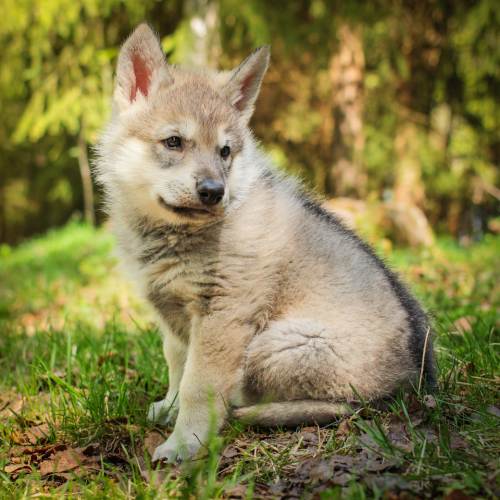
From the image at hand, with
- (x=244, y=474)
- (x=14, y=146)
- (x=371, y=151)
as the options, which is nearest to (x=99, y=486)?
(x=244, y=474)

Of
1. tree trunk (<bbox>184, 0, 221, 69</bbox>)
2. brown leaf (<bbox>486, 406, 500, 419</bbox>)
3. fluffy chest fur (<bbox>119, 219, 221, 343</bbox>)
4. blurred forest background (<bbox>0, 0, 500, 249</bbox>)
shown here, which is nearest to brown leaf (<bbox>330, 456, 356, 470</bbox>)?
brown leaf (<bbox>486, 406, 500, 419</bbox>)

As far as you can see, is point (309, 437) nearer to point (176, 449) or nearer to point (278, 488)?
point (278, 488)

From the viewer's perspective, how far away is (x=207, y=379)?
2256 mm

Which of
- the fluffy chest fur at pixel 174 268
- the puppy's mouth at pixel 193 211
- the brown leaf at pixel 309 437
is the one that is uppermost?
the puppy's mouth at pixel 193 211

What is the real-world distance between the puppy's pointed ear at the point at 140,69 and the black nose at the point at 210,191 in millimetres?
789

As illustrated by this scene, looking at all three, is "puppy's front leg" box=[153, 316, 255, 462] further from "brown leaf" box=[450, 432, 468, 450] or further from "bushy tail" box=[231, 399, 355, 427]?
"brown leaf" box=[450, 432, 468, 450]

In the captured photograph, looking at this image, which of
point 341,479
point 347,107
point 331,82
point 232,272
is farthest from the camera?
point 331,82

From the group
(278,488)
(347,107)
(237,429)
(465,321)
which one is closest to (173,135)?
(237,429)

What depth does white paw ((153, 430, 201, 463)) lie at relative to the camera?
217 cm

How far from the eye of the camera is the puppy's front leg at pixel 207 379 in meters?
2.25

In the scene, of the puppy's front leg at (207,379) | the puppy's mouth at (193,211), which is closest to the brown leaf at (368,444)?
the puppy's front leg at (207,379)

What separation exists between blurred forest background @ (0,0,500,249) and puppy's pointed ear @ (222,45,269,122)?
10.2 feet

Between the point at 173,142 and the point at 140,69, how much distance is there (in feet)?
1.94

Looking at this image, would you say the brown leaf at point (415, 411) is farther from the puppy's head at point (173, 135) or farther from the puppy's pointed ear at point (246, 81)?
the puppy's pointed ear at point (246, 81)
